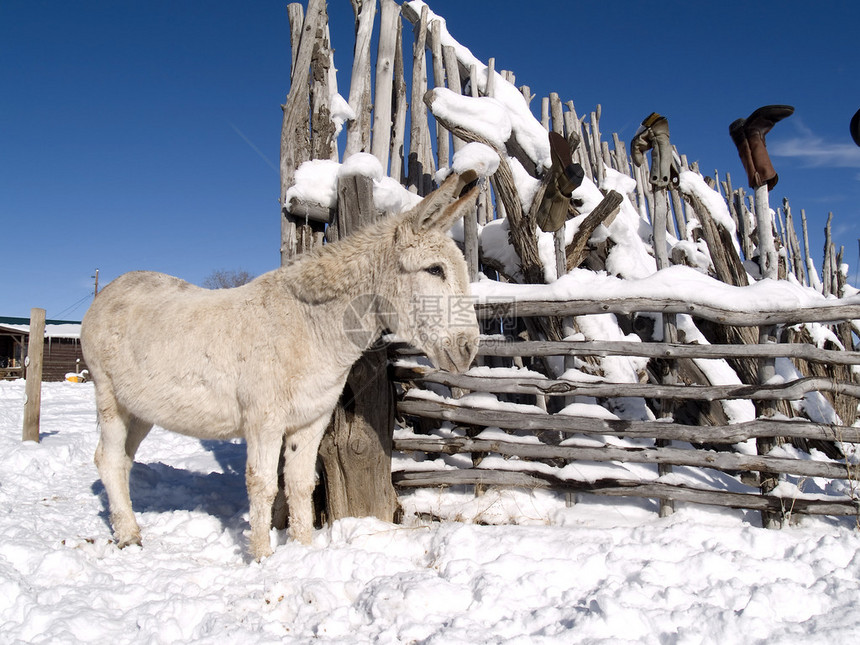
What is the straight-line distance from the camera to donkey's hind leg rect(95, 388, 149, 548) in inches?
141

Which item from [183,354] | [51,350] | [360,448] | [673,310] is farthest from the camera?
[51,350]

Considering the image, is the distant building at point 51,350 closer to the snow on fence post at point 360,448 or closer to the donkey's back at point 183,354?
the donkey's back at point 183,354

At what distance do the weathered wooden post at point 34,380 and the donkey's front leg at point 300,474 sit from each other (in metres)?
5.53

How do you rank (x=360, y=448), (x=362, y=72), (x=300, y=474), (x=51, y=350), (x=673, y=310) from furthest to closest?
(x=51, y=350)
(x=362, y=72)
(x=673, y=310)
(x=360, y=448)
(x=300, y=474)

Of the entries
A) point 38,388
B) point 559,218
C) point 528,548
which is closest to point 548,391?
point 528,548

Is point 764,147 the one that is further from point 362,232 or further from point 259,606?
point 259,606

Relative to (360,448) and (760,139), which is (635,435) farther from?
(760,139)

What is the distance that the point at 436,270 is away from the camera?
2.71 metres

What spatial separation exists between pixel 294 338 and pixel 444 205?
1165mm

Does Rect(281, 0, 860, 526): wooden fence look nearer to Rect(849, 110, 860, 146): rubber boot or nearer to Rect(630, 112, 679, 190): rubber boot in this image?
Rect(630, 112, 679, 190): rubber boot

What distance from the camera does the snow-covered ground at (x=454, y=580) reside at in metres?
2.21

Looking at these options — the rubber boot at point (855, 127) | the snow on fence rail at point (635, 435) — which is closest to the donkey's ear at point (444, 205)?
the snow on fence rail at point (635, 435)

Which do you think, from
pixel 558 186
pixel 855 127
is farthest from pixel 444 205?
pixel 855 127

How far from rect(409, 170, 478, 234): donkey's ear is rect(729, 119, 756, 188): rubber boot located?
3234 millimetres
